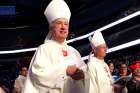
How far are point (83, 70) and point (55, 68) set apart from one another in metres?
0.26

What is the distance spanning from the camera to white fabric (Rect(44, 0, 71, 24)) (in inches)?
153

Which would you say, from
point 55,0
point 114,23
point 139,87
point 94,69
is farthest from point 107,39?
point 55,0

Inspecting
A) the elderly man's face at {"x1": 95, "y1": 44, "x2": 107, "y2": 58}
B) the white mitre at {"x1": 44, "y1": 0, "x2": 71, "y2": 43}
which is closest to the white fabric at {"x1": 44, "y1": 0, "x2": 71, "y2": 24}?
the white mitre at {"x1": 44, "y1": 0, "x2": 71, "y2": 43}

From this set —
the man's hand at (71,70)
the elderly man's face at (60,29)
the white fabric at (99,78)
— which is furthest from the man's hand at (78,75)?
the white fabric at (99,78)

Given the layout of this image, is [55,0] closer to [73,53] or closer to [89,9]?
[73,53]

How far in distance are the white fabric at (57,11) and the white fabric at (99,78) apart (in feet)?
5.71

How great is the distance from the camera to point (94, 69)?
5.75 m

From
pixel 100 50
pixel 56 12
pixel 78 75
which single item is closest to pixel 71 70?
pixel 78 75

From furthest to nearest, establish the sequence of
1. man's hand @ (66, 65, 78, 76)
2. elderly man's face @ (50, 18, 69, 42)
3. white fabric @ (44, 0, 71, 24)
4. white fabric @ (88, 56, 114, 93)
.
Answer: white fabric @ (88, 56, 114, 93)
white fabric @ (44, 0, 71, 24)
elderly man's face @ (50, 18, 69, 42)
man's hand @ (66, 65, 78, 76)

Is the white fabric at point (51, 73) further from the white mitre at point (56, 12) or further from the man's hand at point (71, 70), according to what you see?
the white mitre at point (56, 12)

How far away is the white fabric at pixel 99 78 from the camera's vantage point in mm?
5614

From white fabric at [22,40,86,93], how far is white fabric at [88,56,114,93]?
1850mm

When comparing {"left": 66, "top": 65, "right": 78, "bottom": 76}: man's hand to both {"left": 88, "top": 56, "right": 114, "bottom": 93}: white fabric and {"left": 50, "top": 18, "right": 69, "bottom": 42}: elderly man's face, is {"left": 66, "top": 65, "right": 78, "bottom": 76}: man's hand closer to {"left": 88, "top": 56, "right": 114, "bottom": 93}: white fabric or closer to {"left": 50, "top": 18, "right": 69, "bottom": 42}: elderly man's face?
{"left": 50, "top": 18, "right": 69, "bottom": 42}: elderly man's face

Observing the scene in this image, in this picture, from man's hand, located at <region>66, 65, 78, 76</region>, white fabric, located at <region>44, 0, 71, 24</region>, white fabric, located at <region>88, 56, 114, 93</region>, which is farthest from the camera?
white fabric, located at <region>88, 56, 114, 93</region>
